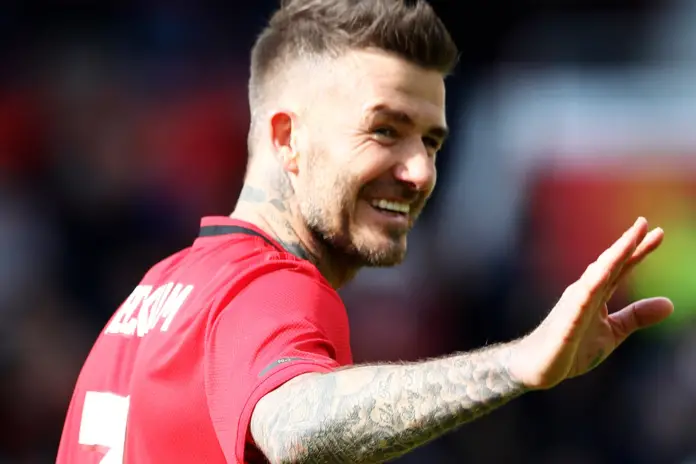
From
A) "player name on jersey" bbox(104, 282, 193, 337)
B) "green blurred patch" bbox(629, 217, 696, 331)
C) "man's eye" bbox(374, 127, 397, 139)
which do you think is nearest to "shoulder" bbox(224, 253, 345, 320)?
"player name on jersey" bbox(104, 282, 193, 337)

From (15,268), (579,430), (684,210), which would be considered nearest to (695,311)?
(684,210)

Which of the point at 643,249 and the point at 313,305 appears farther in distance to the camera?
the point at 313,305

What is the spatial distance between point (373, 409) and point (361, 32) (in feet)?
4.55

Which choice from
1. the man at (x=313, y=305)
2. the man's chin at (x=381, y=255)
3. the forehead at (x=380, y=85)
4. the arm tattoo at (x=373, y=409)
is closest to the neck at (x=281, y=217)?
the man at (x=313, y=305)

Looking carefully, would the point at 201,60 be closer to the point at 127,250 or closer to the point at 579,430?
the point at 127,250

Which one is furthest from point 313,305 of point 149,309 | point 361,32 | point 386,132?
point 361,32

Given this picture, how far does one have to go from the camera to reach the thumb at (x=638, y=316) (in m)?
2.20

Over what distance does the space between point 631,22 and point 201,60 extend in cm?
351

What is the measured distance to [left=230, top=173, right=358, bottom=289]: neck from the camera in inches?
121

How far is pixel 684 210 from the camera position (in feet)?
27.2

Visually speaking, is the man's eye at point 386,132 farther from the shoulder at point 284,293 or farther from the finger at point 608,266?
the finger at point 608,266

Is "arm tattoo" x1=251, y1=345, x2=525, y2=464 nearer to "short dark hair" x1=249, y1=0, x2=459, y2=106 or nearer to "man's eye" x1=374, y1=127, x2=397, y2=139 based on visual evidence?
"man's eye" x1=374, y1=127, x2=397, y2=139

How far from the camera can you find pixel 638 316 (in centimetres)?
226

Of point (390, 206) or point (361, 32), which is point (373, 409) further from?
point (361, 32)
